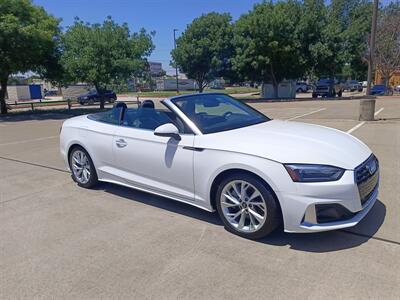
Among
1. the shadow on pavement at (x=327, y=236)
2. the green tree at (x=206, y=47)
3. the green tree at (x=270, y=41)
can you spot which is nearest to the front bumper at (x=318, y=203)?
the shadow on pavement at (x=327, y=236)

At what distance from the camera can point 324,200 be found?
3053 millimetres

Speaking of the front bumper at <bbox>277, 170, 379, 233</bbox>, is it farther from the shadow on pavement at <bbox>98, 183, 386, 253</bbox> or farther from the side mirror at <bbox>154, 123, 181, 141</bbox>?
the side mirror at <bbox>154, 123, 181, 141</bbox>

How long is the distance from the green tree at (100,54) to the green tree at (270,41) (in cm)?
1163

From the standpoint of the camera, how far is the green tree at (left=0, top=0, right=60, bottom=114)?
1568 cm

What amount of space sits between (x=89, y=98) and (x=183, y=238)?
3478cm

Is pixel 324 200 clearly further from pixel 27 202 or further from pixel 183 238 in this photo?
pixel 27 202

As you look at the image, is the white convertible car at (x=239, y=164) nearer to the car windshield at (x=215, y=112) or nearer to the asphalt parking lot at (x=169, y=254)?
the car windshield at (x=215, y=112)

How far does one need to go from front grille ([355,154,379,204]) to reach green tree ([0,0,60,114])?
1659cm

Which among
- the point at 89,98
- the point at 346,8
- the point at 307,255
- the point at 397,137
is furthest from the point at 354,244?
the point at 346,8

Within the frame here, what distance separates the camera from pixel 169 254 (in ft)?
10.7

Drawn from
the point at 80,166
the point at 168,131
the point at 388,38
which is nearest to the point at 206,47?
the point at 388,38

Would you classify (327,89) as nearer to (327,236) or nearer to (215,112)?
(215,112)

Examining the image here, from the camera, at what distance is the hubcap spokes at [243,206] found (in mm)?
3367

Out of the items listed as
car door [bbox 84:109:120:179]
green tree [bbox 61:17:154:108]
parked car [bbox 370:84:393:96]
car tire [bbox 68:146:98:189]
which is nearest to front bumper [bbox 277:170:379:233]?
car door [bbox 84:109:120:179]
